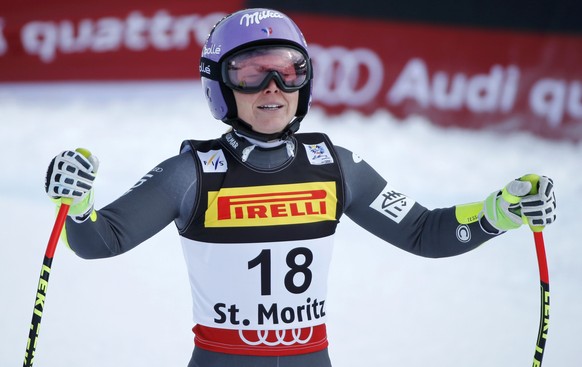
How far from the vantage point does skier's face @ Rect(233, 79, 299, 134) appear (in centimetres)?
374

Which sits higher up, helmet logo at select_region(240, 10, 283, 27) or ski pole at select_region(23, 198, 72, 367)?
helmet logo at select_region(240, 10, 283, 27)

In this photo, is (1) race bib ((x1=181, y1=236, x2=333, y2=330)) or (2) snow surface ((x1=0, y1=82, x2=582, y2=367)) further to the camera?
(2) snow surface ((x1=0, y1=82, x2=582, y2=367))

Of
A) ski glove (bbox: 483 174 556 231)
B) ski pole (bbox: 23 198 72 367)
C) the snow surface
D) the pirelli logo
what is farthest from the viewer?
the snow surface

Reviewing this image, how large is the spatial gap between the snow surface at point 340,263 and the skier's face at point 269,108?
1892 millimetres

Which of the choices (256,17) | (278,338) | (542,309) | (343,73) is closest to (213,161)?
(256,17)

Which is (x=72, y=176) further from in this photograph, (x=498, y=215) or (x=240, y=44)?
(x=498, y=215)

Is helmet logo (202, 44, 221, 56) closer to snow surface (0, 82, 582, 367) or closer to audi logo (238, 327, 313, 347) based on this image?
audi logo (238, 327, 313, 347)

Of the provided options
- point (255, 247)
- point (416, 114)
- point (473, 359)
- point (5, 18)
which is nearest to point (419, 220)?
point (255, 247)

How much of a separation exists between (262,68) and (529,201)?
1.04 m

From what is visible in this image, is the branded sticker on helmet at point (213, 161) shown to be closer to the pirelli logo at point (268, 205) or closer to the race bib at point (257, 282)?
the pirelli logo at point (268, 205)

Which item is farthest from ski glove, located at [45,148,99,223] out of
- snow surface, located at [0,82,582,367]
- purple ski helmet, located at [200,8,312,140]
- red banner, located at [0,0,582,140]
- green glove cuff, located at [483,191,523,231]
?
red banner, located at [0,0,582,140]

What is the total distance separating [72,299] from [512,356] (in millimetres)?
2427

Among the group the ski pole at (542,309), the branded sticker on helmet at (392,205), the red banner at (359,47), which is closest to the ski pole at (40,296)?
the branded sticker on helmet at (392,205)

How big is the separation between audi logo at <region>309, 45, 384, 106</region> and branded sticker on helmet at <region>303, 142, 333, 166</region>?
5091mm
